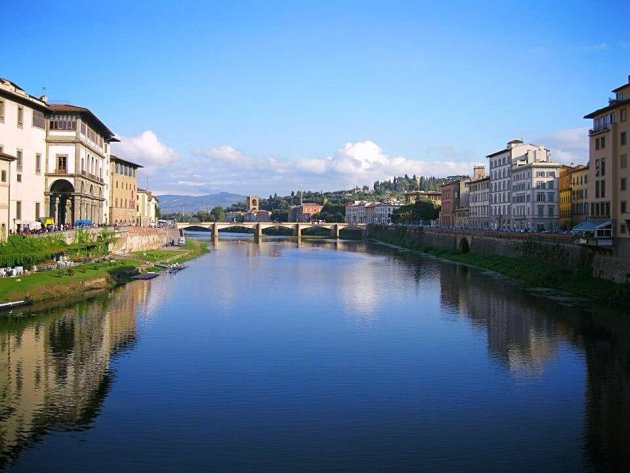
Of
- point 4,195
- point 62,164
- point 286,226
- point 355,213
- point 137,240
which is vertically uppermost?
point 355,213

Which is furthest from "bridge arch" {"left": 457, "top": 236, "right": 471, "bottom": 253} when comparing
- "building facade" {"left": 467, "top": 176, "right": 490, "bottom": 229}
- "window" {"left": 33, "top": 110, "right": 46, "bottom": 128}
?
"window" {"left": 33, "top": 110, "right": 46, "bottom": 128}

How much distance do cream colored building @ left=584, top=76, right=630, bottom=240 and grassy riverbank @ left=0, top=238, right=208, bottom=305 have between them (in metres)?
29.4

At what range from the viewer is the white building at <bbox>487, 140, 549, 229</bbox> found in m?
69.4

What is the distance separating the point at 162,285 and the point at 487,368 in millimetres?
26824

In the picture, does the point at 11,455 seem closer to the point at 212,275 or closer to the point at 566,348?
the point at 566,348

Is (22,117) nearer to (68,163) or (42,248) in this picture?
(68,163)

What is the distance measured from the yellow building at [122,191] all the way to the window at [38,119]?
24.4 metres

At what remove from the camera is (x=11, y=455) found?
14.1 metres

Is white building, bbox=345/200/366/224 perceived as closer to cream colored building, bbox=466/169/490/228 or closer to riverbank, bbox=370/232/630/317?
cream colored building, bbox=466/169/490/228

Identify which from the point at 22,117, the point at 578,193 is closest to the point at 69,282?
the point at 22,117

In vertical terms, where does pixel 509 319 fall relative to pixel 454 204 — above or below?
below

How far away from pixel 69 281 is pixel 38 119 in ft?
55.7

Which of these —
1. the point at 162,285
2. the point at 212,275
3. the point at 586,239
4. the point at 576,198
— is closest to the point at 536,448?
the point at 586,239

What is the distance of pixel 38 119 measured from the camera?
1866 inches
